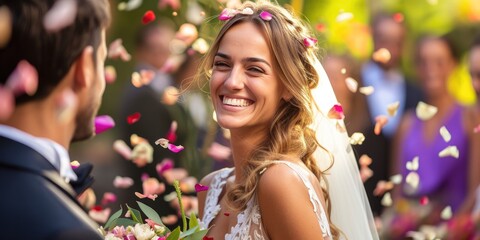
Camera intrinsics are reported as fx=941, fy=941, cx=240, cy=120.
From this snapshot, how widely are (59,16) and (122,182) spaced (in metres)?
4.06

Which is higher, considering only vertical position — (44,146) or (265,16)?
(44,146)

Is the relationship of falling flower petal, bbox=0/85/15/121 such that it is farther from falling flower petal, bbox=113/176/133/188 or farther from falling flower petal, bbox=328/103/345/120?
falling flower petal, bbox=113/176/133/188

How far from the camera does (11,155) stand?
161 centimetres

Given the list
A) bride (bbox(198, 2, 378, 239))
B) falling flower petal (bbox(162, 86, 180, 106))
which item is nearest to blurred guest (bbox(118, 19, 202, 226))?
falling flower petal (bbox(162, 86, 180, 106))

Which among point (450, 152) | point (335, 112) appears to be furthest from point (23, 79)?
point (450, 152)

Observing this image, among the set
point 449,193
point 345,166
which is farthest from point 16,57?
point 449,193

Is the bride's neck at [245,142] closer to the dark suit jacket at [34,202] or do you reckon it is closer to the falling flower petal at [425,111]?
the dark suit jacket at [34,202]

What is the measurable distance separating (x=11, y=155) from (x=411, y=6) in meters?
5.23

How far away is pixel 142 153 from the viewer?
5473 mm

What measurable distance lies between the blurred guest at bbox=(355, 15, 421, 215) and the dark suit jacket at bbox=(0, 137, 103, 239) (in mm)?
4337

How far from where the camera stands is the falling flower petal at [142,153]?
17.8ft

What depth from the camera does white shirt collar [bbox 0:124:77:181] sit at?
1.63m

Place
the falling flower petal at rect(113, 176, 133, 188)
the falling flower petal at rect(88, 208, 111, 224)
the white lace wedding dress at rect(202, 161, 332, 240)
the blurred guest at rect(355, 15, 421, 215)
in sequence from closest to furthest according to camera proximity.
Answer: the white lace wedding dress at rect(202, 161, 332, 240)
the falling flower petal at rect(88, 208, 111, 224)
the falling flower petal at rect(113, 176, 133, 188)
the blurred guest at rect(355, 15, 421, 215)

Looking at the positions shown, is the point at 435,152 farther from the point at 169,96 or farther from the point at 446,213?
the point at 169,96
